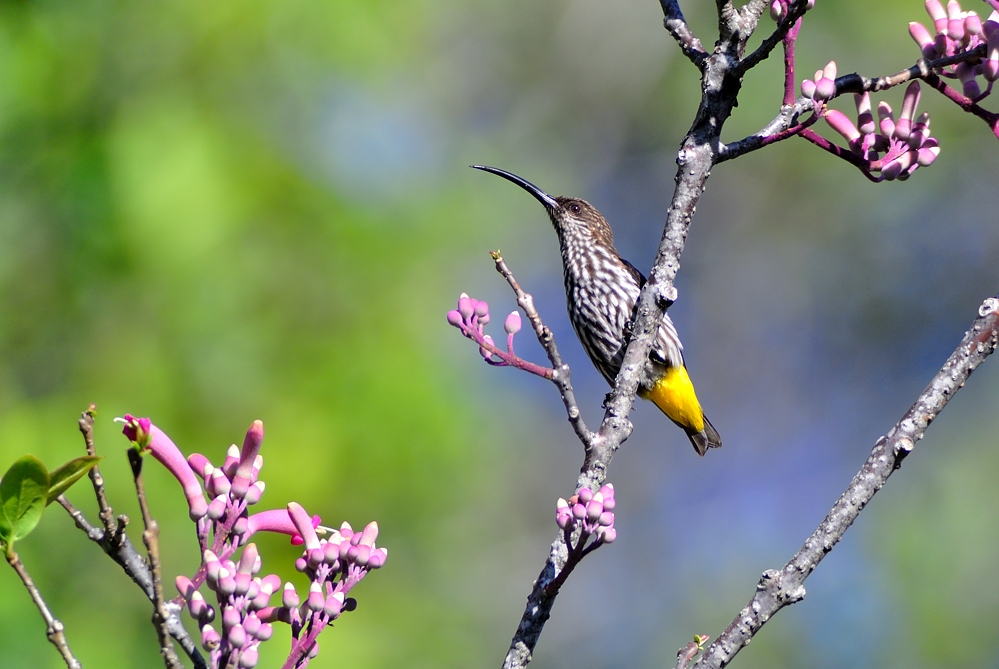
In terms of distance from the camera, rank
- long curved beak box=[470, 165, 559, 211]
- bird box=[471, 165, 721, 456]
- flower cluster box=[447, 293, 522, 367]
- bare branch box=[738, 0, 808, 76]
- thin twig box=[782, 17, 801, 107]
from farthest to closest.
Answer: bird box=[471, 165, 721, 456], long curved beak box=[470, 165, 559, 211], flower cluster box=[447, 293, 522, 367], thin twig box=[782, 17, 801, 107], bare branch box=[738, 0, 808, 76]

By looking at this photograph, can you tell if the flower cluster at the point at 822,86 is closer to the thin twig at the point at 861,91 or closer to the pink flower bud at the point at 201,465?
the thin twig at the point at 861,91

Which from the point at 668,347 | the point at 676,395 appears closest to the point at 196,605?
the point at 668,347

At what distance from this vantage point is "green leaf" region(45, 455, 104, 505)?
4.25ft

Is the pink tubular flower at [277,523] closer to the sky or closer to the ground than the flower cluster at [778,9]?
closer to the ground

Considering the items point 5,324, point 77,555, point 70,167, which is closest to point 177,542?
point 77,555

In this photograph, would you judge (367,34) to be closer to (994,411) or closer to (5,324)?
(5,324)

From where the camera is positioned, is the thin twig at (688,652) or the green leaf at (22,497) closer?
the green leaf at (22,497)

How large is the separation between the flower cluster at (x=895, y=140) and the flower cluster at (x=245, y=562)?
146cm

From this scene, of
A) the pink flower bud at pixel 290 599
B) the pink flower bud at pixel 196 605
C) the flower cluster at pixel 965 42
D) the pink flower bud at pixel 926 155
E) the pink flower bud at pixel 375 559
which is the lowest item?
the pink flower bud at pixel 196 605

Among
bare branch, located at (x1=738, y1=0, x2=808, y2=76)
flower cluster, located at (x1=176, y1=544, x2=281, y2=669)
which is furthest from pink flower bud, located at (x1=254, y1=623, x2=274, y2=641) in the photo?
bare branch, located at (x1=738, y1=0, x2=808, y2=76)

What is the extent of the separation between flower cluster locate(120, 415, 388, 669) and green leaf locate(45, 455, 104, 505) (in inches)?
2.5

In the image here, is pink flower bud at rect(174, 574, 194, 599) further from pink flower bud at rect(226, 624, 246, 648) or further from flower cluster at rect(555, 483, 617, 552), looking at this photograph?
flower cluster at rect(555, 483, 617, 552)

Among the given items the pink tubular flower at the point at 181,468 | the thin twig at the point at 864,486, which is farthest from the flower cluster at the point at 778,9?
the pink tubular flower at the point at 181,468

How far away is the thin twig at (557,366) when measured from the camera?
6.73 feet
